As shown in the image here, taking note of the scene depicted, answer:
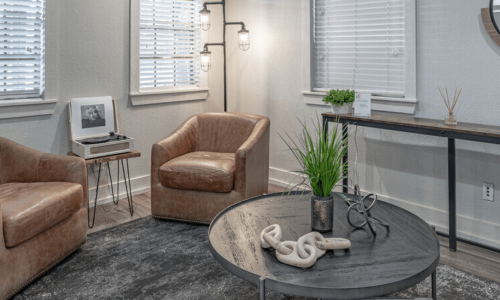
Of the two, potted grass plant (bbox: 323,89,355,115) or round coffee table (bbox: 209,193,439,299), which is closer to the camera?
round coffee table (bbox: 209,193,439,299)

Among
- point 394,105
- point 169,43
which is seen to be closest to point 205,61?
point 169,43

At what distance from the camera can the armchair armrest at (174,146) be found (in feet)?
10.6

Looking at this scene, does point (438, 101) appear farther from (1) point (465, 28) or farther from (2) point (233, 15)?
(2) point (233, 15)

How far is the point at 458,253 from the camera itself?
8.77ft

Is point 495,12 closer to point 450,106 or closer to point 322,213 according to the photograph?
point 450,106

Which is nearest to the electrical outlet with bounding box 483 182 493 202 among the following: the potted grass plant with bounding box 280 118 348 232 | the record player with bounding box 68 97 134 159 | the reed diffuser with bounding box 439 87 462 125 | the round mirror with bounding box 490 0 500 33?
the reed diffuser with bounding box 439 87 462 125

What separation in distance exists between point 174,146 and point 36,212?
4.33 feet

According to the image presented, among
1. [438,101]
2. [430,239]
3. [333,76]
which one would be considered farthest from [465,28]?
[430,239]

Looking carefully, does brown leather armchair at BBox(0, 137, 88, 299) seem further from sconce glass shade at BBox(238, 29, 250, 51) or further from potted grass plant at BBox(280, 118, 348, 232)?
sconce glass shade at BBox(238, 29, 250, 51)

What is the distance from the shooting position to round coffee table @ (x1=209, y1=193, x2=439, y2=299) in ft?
4.72

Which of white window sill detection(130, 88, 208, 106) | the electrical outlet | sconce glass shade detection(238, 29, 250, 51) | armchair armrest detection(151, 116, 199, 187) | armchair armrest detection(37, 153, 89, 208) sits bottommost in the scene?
the electrical outlet

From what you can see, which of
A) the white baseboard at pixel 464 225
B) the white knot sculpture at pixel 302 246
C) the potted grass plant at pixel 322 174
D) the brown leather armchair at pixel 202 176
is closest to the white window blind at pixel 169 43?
the brown leather armchair at pixel 202 176

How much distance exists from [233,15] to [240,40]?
423 mm

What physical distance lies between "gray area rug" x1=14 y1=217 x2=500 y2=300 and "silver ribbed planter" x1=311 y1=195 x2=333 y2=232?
0.49 meters
